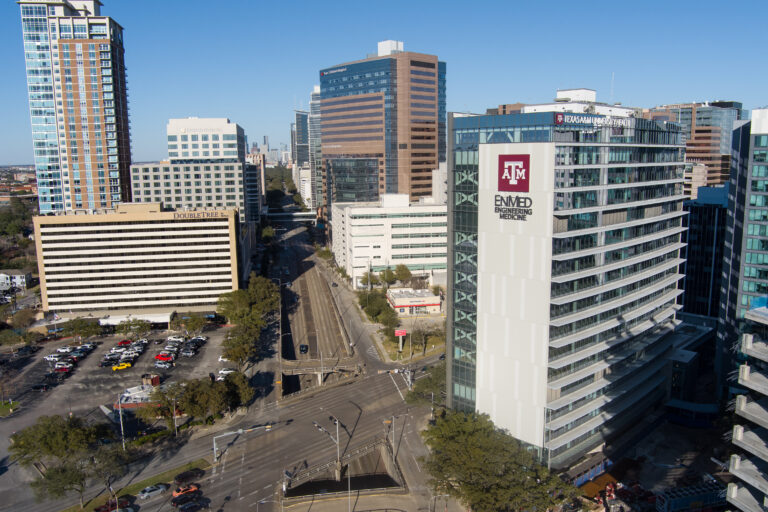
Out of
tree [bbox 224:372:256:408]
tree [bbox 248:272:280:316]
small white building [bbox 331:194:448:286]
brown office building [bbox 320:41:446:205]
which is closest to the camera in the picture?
tree [bbox 224:372:256:408]

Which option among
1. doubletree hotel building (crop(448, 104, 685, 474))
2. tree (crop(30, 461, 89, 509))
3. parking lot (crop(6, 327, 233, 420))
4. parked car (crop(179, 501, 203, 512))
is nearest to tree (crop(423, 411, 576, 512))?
doubletree hotel building (crop(448, 104, 685, 474))

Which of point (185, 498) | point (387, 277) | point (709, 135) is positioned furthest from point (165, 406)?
point (709, 135)

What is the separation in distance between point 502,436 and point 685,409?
30.4 meters

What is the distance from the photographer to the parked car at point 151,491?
5659 cm

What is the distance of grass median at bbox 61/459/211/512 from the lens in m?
55.6

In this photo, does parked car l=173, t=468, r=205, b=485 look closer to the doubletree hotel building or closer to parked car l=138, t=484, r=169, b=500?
parked car l=138, t=484, r=169, b=500

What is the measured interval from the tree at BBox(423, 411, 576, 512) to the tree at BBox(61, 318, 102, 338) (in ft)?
242

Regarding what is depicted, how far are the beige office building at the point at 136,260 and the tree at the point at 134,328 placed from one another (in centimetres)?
683

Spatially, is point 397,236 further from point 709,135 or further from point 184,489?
point 709,135

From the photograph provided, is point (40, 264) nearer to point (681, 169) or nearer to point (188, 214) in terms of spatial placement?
point (188, 214)

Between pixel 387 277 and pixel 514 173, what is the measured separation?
260 feet

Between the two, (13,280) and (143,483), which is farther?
(13,280)

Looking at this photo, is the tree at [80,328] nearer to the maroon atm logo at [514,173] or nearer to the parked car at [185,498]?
the parked car at [185,498]

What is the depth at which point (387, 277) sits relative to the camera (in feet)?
430
